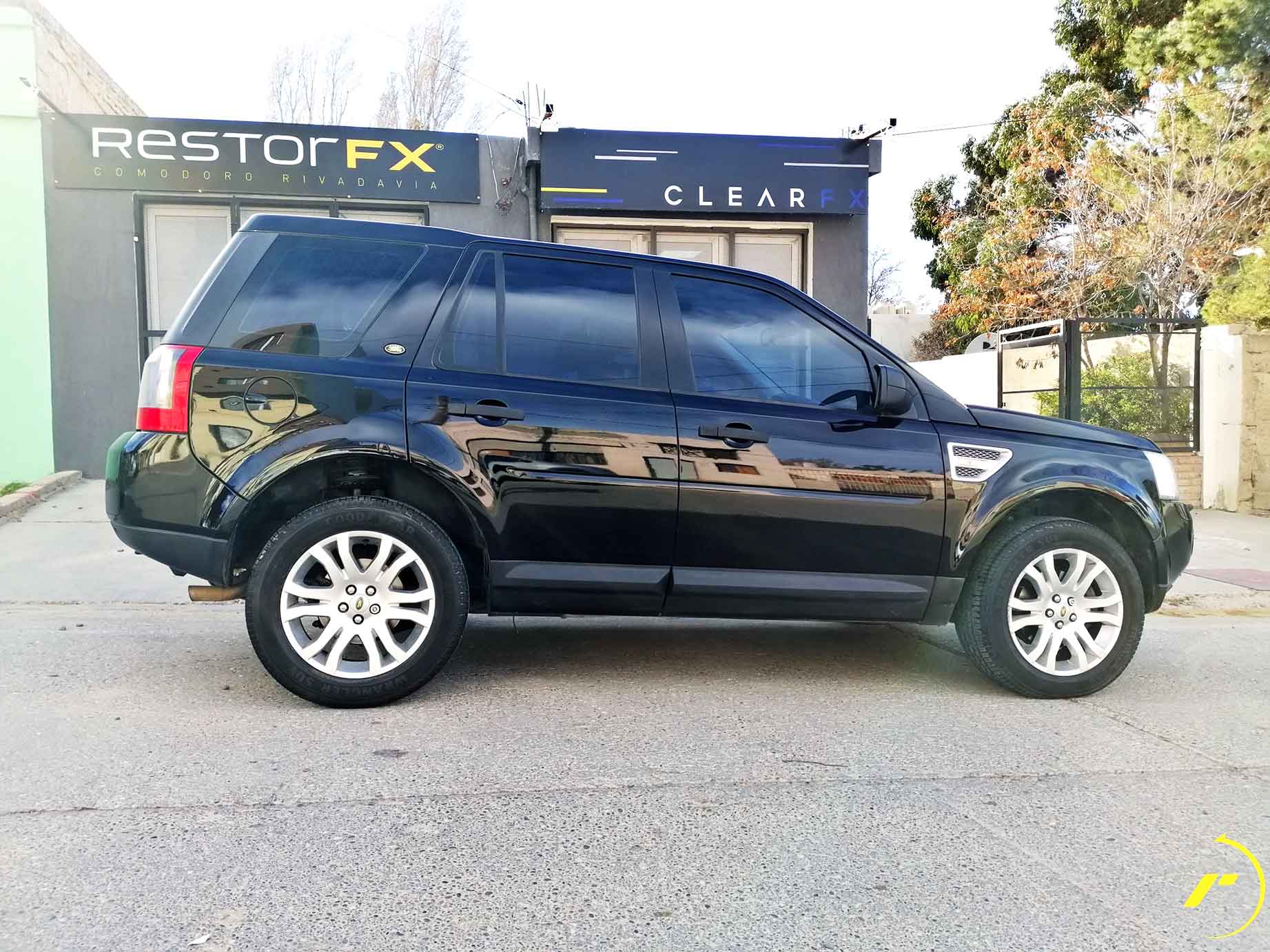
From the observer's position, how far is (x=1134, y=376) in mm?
12281

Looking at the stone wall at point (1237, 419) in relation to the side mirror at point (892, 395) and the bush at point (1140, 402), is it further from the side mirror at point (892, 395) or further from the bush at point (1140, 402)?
the side mirror at point (892, 395)

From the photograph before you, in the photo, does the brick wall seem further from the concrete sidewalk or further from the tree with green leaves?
the tree with green leaves

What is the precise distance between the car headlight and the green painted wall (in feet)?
36.8

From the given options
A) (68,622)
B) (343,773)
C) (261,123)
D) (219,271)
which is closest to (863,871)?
(343,773)

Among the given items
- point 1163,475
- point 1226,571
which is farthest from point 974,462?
point 1226,571

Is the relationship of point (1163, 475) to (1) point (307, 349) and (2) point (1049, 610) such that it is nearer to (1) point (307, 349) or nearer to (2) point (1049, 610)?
(2) point (1049, 610)

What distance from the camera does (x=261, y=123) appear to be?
39.1ft

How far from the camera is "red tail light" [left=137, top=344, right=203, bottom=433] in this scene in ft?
14.5

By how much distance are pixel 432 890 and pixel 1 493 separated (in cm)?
927

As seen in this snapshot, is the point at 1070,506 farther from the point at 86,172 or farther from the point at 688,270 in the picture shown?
the point at 86,172

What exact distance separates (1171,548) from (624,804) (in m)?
3.18

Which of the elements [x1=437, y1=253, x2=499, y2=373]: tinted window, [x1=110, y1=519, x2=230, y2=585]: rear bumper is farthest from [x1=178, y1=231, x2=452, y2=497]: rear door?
[x1=110, y1=519, x2=230, y2=585]: rear bumper

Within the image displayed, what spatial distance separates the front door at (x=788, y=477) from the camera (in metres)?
4.70

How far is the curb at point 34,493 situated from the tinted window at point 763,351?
287 inches
